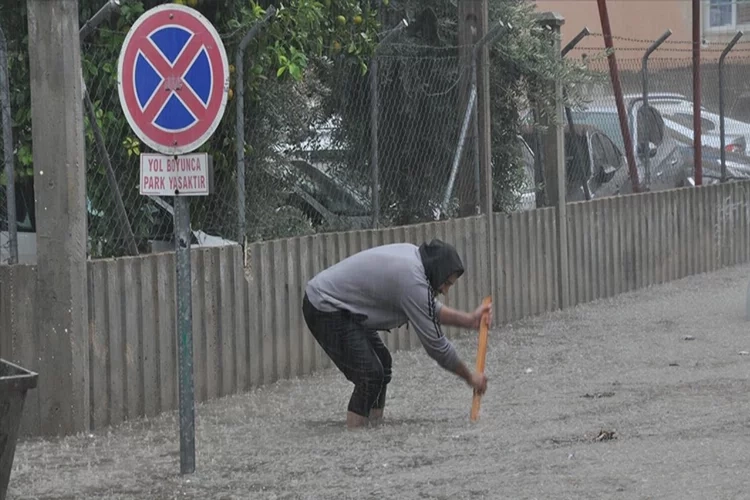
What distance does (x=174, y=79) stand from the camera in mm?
7773

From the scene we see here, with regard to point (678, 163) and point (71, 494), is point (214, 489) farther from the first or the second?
point (678, 163)

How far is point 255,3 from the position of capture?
1080 cm

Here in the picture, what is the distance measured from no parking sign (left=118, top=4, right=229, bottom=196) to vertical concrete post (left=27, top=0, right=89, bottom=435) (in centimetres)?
134

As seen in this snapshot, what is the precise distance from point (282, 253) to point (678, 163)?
7999mm

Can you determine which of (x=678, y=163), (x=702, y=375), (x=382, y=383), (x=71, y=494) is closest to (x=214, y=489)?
(x=71, y=494)

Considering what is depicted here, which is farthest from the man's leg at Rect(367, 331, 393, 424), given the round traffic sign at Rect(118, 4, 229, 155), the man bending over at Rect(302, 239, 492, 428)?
the round traffic sign at Rect(118, 4, 229, 155)

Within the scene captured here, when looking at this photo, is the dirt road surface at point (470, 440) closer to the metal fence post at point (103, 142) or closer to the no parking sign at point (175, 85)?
the metal fence post at point (103, 142)

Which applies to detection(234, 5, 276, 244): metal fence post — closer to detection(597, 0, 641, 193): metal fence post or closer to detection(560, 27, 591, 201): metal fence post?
detection(560, 27, 591, 201): metal fence post

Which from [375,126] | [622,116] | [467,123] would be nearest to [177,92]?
[375,126]

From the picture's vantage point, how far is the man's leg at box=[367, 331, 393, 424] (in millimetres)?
9141

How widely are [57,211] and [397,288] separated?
6.76 ft

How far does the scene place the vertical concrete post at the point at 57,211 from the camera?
9000 mm

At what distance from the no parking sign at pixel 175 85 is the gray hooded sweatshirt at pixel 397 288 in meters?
1.53

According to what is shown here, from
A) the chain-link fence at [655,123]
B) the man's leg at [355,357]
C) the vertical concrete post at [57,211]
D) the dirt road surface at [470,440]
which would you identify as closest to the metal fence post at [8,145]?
the vertical concrete post at [57,211]
